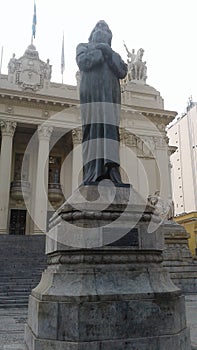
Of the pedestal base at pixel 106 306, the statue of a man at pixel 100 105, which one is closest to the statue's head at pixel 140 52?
the statue of a man at pixel 100 105

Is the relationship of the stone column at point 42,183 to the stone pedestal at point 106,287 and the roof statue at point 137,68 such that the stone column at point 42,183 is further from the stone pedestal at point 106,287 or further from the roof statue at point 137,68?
the stone pedestal at point 106,287

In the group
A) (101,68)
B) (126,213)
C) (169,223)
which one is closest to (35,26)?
(169,223)

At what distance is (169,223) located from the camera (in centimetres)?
1253

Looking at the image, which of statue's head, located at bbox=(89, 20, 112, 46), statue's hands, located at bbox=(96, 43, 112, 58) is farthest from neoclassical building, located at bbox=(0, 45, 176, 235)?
statue's hands, located at bbox=(96, 43, 112, 58)

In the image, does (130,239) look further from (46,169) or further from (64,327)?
(46,169)

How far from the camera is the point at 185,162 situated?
166ft

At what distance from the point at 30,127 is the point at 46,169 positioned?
4091mm

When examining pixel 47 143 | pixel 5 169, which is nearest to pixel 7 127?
pixel 47 143

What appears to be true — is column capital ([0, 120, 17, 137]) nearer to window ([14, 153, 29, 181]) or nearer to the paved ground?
window ([14, 153, 29, 181])

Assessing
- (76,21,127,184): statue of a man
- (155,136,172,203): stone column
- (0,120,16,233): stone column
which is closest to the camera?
(76,21,127,184): statue of a man

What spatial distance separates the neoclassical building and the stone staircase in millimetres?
4264

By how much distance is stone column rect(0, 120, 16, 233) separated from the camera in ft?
69.7

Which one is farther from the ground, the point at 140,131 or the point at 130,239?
the point at 140,131

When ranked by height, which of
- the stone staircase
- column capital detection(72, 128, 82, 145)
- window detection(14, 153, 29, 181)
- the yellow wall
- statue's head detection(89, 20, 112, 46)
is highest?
column capital detection(72, 128, 82, 145)
